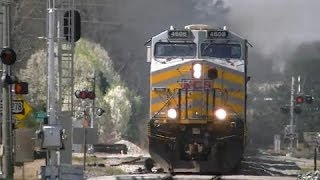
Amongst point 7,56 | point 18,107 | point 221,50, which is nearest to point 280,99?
point 18,107

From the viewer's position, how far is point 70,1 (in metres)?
22.5

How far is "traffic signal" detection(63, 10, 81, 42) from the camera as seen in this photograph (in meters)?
20.4

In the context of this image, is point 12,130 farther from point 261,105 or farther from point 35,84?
point 261,105

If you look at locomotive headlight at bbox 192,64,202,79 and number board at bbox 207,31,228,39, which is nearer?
locomotive headlight at bbox 192,64,202,79

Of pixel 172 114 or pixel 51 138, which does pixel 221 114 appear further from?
pixel 51 138

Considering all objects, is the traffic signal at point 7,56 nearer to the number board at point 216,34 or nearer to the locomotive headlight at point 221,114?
the number board at point 216,34

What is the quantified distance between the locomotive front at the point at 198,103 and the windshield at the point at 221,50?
28mm

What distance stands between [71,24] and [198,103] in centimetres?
428

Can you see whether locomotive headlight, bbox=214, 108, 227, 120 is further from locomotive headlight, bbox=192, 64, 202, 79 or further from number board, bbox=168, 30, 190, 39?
number board, bbox=168, 30, 190, 39

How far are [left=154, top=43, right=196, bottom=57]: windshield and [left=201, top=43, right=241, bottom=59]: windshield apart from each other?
321 mm

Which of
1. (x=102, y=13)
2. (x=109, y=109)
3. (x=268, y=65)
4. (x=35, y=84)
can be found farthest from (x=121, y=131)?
(x=268, y=65)

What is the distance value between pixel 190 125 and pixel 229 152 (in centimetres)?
129

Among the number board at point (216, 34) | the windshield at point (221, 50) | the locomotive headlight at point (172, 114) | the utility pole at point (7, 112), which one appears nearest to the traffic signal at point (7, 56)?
the utility pole at point (7, 112)

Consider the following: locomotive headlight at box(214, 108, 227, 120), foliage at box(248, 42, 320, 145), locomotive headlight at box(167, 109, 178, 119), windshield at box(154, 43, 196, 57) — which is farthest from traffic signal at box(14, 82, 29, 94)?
foliage at box(248, 42, 320, 145)
